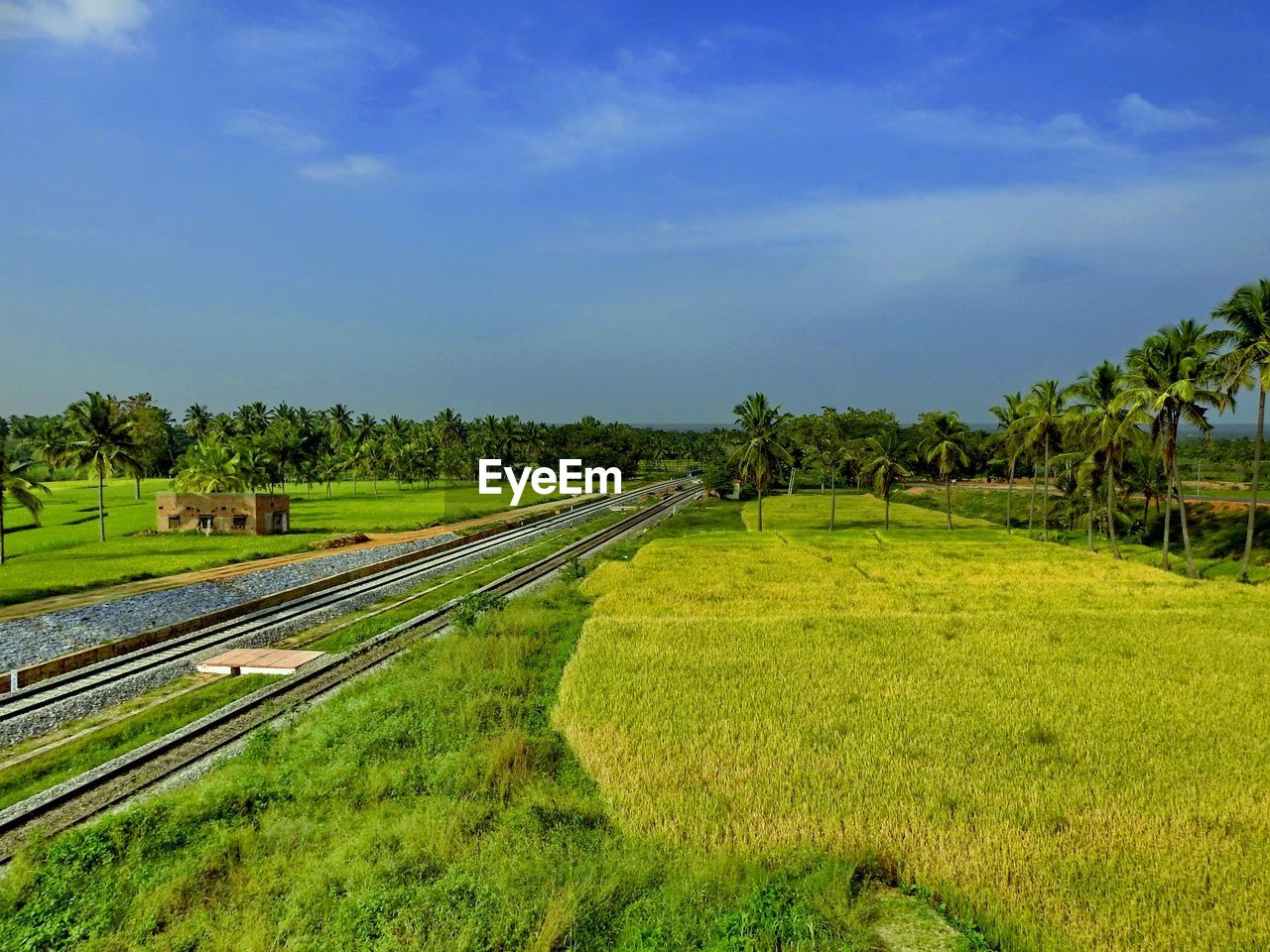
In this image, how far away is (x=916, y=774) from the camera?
478 inches

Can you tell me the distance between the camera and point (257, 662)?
20312 millimetres

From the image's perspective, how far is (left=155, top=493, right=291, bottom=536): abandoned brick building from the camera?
53812 mm

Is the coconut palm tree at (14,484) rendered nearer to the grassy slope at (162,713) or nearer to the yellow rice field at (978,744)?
the grassy slope at (162,713)

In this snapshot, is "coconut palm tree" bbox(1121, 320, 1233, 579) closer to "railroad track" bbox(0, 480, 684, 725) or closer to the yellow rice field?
the yellow rice field

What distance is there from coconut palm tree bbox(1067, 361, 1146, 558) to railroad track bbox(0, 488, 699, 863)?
39386mm

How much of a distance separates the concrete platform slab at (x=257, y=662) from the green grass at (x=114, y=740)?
68 centimetres

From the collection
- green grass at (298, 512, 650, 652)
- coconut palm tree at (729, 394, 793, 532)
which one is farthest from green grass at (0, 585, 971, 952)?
coconut palm tree at (729, 394, 793, 532)

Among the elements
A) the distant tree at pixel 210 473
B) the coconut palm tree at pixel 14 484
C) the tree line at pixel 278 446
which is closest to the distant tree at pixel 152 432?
the tree line at pixel 278 446

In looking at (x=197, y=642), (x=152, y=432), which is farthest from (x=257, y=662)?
(x=152, y=432)

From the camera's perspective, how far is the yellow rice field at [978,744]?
909cm

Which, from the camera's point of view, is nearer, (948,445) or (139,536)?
(139,536)

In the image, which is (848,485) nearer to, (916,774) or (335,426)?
(335,426)

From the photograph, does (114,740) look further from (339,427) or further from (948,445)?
(339,427)

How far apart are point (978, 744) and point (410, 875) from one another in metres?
10.9
